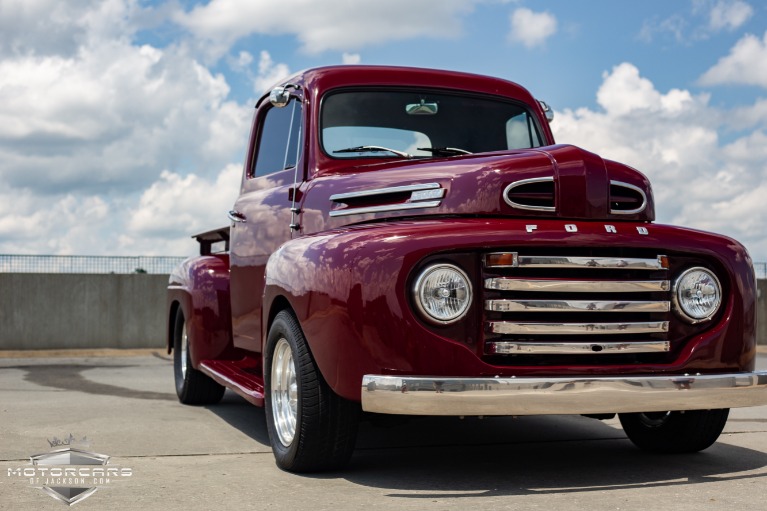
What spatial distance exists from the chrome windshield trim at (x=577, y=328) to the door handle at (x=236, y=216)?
2.79m

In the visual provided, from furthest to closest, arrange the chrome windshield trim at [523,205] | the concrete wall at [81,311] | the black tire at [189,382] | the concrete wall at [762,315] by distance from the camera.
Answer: the concrete wall at [762,315] < the concrete wall at [81,311] < the black tire at [189,382] < the chrome windshield trim at [523,205]

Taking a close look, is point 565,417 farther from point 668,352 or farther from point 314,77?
point 314,77

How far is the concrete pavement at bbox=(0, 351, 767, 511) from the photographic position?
436 cm

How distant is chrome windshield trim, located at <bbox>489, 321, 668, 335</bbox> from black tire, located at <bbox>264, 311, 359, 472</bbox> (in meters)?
0.82

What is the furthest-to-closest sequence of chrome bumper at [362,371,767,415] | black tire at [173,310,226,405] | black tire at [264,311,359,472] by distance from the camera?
1. black tire at [173,310,226,405]
2. black tire at [264,311,359,472]
3. chrome bumper at [362,371,767,415]

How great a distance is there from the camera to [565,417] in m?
7.32

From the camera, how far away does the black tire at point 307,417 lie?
184 inches

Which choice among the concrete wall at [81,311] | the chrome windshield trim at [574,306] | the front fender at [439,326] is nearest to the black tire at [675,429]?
the front fender at [439,326]

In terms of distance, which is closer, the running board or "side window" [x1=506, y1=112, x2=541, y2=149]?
the running board

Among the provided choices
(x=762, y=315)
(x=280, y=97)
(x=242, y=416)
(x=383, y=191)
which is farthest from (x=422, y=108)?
(x=762, y=315)

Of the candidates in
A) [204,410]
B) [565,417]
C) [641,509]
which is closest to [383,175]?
[641,509]

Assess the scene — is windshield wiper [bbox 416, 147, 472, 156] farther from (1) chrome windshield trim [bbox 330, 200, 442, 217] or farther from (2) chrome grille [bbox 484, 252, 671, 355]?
(2) chrome grille [bbox 484, 252, 671, 355]

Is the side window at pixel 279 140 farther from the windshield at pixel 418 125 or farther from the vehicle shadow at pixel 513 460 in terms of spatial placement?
the vehicle shadow at pixel 513 460

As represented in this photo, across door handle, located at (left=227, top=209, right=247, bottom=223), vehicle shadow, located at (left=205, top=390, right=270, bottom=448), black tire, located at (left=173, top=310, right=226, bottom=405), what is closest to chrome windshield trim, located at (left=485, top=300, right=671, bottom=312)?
vehicle shadow, located at (left=205, top=390, right=270, bottom=448)
